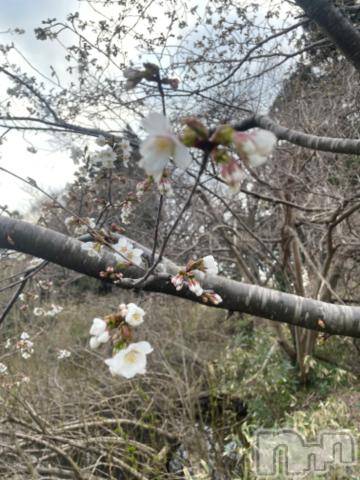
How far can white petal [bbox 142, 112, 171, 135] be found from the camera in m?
0.53

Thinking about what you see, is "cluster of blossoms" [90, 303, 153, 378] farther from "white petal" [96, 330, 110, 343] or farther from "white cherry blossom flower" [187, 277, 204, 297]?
"white cherry blossom flower" [187, 277, 204, 297]

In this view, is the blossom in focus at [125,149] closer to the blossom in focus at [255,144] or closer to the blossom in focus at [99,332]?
the blossom in focus at [99,332]

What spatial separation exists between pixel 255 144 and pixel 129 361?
0.62m

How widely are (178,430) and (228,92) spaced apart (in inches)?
138

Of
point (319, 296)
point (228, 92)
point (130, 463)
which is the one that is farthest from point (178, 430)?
point (228, 92)

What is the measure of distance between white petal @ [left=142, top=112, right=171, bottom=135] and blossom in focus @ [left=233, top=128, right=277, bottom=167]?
102 mm

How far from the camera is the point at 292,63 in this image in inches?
186

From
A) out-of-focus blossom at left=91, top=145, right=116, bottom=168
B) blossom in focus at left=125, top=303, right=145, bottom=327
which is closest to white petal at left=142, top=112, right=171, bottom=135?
blossom in focus at left=125, top=303, right=145, bottom=327

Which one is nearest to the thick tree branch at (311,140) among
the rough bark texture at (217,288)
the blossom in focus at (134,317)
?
the rough bark texture at (217,288)

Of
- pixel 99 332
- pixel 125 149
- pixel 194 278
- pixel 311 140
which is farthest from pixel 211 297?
pixel 311 140

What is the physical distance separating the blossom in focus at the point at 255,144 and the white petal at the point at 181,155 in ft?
0.25

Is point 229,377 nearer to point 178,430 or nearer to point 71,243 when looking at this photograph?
point 178,430

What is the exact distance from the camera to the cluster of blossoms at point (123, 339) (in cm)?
89

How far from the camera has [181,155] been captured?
56cm
